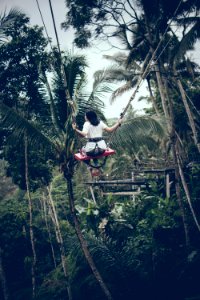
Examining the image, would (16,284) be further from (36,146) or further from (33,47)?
(33,47)

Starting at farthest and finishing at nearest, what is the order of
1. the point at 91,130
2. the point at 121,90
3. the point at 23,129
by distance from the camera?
the point at 121,90 → the point at 23,129 → the point at 91,130

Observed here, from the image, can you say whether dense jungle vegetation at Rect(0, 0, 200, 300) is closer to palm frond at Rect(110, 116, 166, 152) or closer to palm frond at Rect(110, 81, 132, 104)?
palm frond at Rect(110, 116, 166, 152)

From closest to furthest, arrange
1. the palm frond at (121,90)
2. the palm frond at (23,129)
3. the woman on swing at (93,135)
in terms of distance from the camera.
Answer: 1. the woman on swing at (93,135)
2. the palm frond at (23,129)
3. the palm frond at (121,90)

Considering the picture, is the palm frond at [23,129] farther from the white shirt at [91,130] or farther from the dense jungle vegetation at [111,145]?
the white shirt at [91,130]

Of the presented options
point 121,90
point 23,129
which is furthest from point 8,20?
point 121,90

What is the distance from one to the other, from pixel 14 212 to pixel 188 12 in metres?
10.6

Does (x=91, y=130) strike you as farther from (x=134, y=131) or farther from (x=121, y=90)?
(x=121, y=90)

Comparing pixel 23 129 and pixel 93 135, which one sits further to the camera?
pixel 23 129

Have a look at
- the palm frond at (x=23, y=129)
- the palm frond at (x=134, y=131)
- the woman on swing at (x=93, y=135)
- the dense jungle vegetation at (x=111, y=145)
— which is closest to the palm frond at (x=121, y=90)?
the dense jungle vegetation at (x=111, y=145)

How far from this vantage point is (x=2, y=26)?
6816 mm

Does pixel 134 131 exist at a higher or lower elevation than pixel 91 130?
higher

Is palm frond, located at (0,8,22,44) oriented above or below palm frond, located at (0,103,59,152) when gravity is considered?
above


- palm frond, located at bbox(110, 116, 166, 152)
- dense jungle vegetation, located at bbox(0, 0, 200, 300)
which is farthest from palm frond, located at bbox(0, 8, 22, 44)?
palm frond, located at bbox(110, 116, 166, 152)

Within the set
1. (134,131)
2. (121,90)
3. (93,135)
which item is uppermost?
(121,90)
